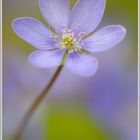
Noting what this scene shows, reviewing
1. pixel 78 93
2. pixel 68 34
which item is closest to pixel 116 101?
pixel 78 93

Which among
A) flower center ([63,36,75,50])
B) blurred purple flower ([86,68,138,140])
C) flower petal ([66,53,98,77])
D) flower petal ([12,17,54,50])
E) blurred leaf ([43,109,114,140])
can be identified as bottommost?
blurred leaf ([43,109,114,140])

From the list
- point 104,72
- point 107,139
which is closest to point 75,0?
point 104,72

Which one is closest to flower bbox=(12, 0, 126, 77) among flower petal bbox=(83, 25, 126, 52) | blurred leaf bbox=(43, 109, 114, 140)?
flower petal bbox=(83, 25, 126, 52)

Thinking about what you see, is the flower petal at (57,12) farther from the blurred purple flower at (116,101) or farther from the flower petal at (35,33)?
the blurred purple flower at (116,101)

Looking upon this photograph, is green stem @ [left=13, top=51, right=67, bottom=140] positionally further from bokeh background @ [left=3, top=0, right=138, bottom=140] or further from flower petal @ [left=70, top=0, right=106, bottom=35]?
flower petal @ [left=70, top=0, right=106, bottom=35]

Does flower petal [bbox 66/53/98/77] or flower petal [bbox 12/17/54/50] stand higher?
flower petal [bbox 12/17/54/50]

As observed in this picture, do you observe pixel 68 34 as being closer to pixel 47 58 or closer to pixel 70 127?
pixel 47 58

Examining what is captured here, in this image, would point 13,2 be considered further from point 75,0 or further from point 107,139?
point 107,139
